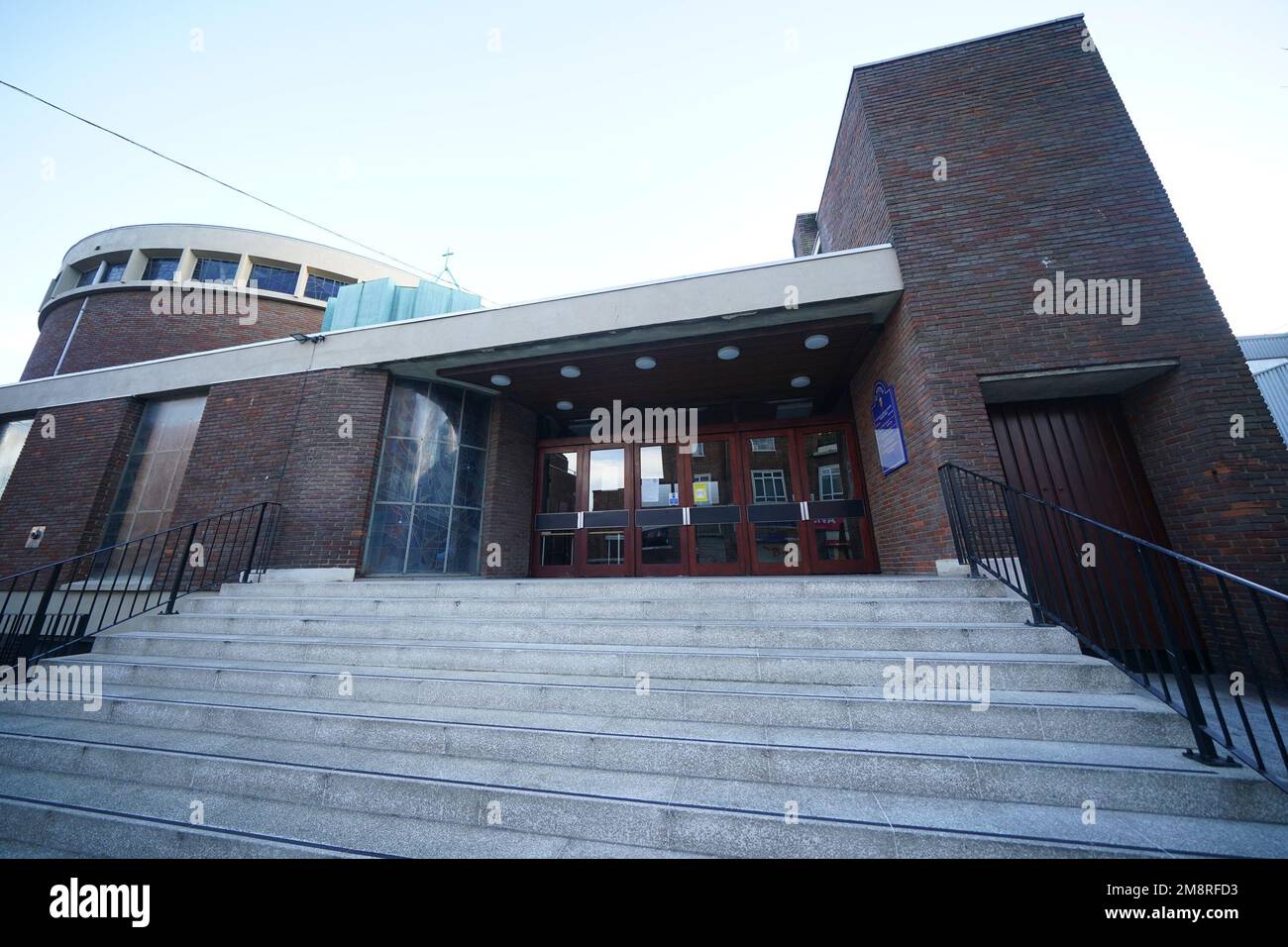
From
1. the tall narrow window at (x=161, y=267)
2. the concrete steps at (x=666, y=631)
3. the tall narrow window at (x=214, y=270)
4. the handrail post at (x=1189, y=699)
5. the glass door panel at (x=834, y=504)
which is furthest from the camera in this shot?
the tall narrow window at (x=214, y=270)

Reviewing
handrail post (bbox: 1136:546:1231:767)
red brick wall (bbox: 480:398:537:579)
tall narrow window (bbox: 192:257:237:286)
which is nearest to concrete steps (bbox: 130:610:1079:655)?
handrail post (bbox: 1136:546:1231:767)

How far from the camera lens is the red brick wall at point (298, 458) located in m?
6.18

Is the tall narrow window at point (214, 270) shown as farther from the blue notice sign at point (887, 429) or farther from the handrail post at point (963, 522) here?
the handrail post at point (963, 522)

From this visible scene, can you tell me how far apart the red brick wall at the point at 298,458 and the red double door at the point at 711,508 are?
2863 mm

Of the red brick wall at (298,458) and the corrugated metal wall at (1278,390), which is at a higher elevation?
the corrugated metal wall at (1278,390)

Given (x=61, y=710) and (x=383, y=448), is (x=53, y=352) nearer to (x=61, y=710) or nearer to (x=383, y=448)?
(x=383, y=448)

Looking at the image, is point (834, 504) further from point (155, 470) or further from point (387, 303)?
point (155, 470)

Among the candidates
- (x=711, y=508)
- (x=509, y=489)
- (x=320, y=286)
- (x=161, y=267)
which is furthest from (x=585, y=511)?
(x=161, y=267)

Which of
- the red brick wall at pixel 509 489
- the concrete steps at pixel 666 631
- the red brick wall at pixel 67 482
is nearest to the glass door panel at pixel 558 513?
the red brick wall at pixel 509 489

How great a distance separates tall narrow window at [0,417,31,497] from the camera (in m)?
8.27

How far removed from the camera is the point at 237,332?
1293cm

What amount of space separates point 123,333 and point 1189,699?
20.6m

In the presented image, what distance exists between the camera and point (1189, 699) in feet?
7.14
